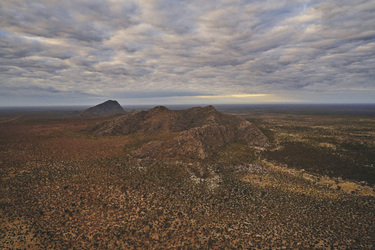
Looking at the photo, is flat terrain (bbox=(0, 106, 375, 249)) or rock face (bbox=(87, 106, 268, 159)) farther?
rock face (bbox=(87, 106, 268, 159))

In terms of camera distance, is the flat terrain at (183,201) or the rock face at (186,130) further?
the rock face at (186,130)

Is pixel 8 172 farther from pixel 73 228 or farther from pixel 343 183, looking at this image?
pixel 343 183

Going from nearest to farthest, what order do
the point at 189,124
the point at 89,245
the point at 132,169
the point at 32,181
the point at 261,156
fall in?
the point at 89,245 < the point at 32,181 < the point at 132,169 < the point at 261,156 < the point at 189,124

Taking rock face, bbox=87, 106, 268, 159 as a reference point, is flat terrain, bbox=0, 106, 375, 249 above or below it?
below

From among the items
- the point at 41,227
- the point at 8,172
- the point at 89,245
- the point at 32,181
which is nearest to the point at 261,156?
the point at 89,245

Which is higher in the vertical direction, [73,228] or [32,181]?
[32,181]
